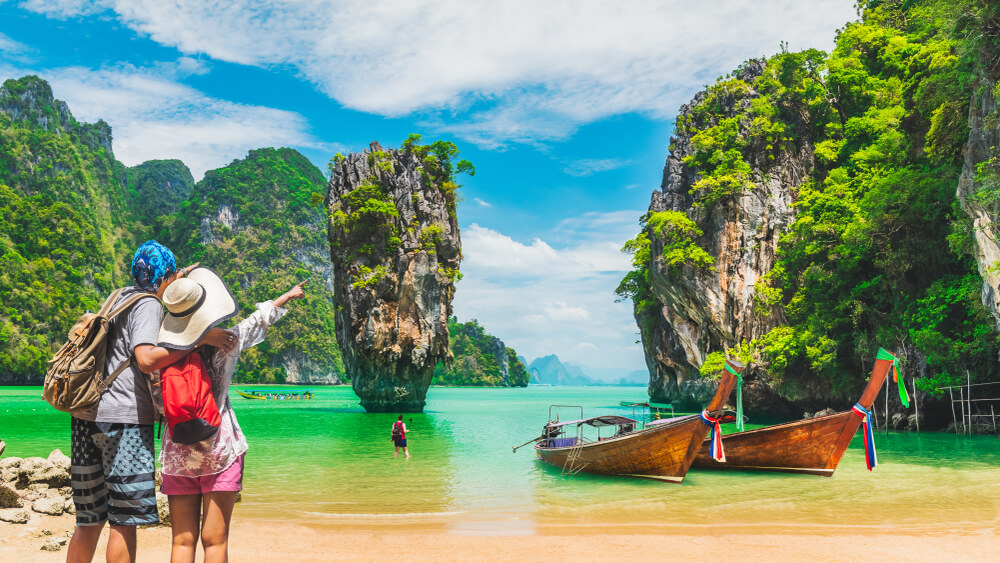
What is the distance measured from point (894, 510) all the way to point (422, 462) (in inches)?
369

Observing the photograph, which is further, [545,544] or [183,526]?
[545,544]

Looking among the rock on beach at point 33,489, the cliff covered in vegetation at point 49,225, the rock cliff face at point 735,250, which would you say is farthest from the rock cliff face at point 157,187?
the rock on beach at point 33,489

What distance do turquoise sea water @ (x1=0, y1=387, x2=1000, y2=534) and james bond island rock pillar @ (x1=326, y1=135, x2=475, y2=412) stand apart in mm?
15022

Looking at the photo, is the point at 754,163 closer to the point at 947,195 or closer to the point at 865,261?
the point at 865,261

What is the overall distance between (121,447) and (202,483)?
0.38m

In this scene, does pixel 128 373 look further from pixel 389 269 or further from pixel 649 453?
pixel 389 269

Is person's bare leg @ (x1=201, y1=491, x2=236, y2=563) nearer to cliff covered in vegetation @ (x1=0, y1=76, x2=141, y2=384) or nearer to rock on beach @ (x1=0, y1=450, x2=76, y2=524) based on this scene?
rock on beach @ (x1=0, y1=450, x2=76, y2=524)

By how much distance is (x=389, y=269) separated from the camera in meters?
32.1

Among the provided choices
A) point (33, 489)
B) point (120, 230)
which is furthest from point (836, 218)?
point (120, 230)

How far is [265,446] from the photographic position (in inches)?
686

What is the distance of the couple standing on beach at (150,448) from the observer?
2.67 m

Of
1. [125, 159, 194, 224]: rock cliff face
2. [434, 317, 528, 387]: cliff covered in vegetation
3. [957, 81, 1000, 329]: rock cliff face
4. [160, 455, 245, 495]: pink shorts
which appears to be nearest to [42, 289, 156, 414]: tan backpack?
[160, 455, 245, 495]: pink shorts

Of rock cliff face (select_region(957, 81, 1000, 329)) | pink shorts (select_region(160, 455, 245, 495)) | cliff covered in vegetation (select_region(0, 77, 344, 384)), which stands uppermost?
cliff covered in vegetation (select_region(0, 77, 344, 384))

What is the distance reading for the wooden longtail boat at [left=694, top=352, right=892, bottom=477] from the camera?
37.2 ft
